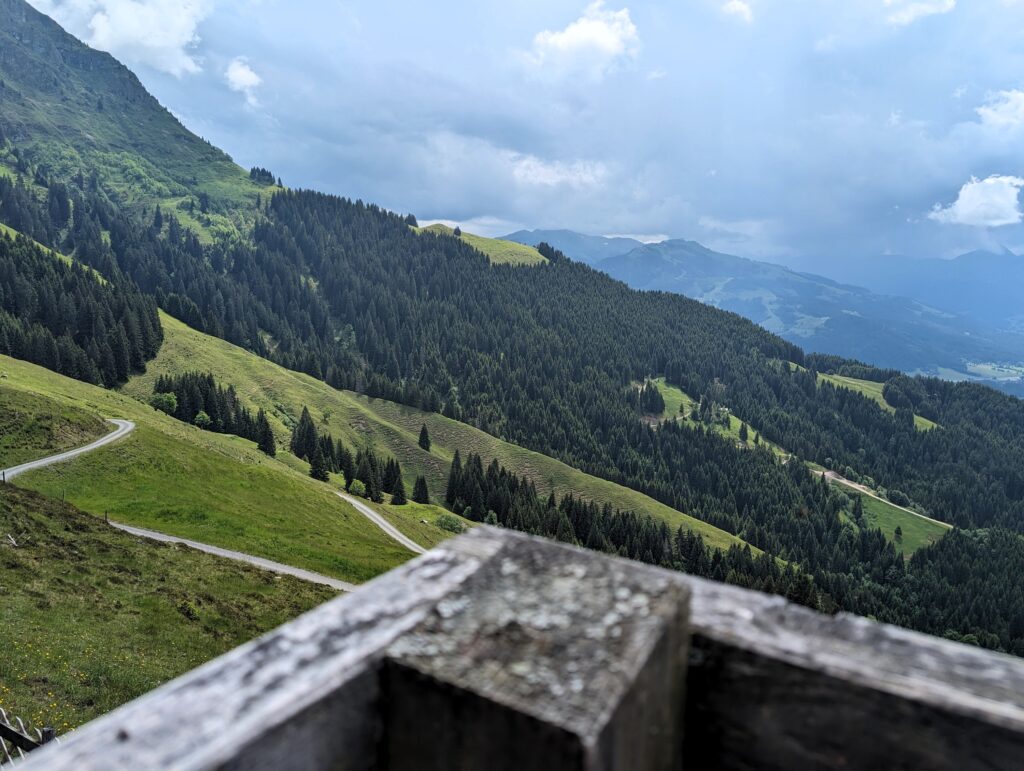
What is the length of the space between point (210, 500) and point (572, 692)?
59.1 meters

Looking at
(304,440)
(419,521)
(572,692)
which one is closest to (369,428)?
(304,440)

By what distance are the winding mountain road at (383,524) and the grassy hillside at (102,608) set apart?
26.8 m

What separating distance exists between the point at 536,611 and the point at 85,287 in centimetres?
17229

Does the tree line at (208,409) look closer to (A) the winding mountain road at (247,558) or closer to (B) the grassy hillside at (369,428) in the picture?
(B) the grassy hillside at (369,428)

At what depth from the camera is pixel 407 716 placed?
2.36 m

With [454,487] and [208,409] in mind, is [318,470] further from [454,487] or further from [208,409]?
[454,487]

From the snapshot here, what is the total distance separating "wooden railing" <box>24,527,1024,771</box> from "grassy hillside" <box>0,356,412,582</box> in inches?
1900

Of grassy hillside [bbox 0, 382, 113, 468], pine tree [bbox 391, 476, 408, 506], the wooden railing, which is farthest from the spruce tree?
the wooden railing

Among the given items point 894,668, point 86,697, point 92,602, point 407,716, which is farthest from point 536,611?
point 92,602

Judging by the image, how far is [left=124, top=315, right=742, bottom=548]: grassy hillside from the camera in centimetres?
13450

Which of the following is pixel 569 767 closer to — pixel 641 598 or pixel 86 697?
pixel 641 598

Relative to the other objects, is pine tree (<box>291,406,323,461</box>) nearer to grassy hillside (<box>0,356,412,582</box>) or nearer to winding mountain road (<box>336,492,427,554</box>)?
winding mountain road (<box>336,492,427,554</box>)

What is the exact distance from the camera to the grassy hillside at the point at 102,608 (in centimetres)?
1877

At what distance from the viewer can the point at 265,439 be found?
103m
